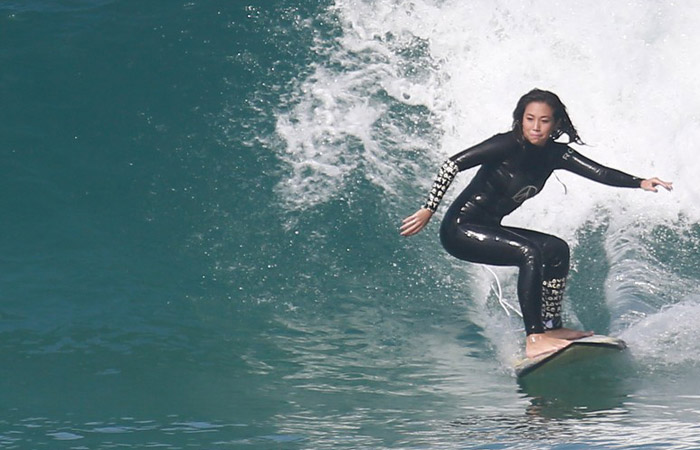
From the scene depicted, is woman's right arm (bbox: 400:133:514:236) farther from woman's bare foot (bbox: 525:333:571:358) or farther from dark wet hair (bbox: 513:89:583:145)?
woman's bare foot (bbox: 525:333:571:358)

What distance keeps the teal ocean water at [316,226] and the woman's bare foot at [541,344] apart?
0.55 ft

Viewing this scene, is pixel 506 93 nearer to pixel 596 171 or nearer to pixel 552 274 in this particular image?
pixel 596 171

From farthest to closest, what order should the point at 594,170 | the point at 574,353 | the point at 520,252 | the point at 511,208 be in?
the point at 511,208, the point at 594,170, the point at 520,252, the point at 574,353

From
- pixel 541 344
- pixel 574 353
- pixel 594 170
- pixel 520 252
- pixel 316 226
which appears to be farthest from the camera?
pixel 316 226

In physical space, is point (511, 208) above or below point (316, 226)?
below

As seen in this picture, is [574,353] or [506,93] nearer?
[574,353]

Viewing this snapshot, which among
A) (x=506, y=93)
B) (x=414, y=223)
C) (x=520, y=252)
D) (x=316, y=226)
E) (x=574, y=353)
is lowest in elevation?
(x=574, y=353)

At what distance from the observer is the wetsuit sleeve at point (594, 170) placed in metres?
6.25

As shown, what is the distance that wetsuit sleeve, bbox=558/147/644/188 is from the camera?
20.5 ft

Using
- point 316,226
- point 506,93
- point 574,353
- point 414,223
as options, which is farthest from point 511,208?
point 506,93

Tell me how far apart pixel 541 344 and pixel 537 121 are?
4.05ft

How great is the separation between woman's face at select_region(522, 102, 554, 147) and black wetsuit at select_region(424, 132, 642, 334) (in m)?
0.08

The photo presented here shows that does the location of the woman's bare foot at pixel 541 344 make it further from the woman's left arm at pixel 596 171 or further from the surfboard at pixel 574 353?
the woman's left arm at pixel 596 171

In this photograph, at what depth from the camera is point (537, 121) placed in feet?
19.9
